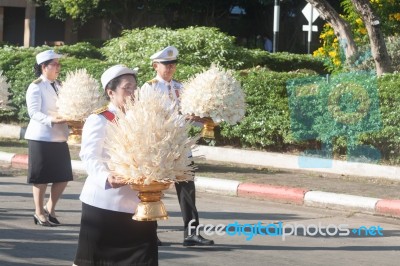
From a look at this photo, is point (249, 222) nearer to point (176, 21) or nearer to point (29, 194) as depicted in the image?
point (29, 194)

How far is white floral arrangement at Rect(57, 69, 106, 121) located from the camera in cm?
986

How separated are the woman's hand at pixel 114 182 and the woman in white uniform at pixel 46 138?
4124mm

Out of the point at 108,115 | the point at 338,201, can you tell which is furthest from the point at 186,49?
the point at 108,115

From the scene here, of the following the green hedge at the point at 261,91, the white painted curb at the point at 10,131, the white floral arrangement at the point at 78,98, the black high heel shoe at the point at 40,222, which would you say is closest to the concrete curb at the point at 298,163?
the green hedge at the point at 261,91

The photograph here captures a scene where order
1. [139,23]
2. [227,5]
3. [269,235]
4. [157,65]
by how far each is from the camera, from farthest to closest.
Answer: [227,5], [139,23], [269,235], [157,65]

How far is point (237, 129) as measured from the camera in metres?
15.9

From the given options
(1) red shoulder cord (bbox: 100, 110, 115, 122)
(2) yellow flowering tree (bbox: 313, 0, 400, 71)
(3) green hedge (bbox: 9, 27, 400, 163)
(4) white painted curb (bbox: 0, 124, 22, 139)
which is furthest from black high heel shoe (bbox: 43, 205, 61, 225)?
(2) yellow flowering tree (bbox: 313, 0, 400, 71)

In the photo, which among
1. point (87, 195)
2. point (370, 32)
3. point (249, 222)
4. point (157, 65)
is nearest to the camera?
point (87, 195)

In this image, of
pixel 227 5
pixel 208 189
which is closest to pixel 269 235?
pixel 208 189

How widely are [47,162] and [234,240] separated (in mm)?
2060

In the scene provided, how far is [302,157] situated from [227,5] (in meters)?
26.4

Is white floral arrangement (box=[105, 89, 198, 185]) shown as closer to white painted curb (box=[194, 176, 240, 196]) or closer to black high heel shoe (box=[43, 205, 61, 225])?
black high heel shoe (box=[43, 205, 61, 225])

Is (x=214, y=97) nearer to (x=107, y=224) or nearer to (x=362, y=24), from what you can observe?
(x=107, y=224)

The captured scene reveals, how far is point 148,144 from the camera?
5828 mm
